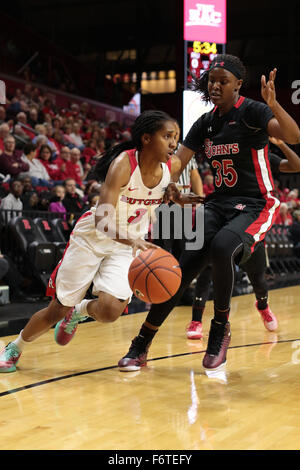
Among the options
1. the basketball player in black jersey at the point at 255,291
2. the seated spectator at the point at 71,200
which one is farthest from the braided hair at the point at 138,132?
the seated spectator at the point at 71,200

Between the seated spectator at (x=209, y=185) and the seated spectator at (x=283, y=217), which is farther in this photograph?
the seated spectator at (x=283, y=217)

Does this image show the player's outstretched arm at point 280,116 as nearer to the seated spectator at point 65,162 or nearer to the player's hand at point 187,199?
the player's hand at point 187,199

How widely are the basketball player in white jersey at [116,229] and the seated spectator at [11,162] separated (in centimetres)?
489

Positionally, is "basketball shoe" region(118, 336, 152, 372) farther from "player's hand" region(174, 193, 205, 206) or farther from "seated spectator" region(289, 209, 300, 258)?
"seated spectator" region(289, 209, 300, 258)

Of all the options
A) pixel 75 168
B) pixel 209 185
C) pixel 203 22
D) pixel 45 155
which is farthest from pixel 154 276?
pixel 203 22

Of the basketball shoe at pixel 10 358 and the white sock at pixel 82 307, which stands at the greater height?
the white sock at pixel 82 307

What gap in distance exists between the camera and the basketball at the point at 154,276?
10.7ft

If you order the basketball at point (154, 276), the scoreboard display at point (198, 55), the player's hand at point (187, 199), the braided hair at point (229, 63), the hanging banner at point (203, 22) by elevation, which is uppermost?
the hanging banner at point (203, 22)

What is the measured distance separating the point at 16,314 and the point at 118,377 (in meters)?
2.75

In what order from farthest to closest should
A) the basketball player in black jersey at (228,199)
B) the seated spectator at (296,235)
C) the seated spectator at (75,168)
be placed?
the seated spectator at (296,235)
the seated spectator at (75,168)
the basketball player in black jersey at (228,199)

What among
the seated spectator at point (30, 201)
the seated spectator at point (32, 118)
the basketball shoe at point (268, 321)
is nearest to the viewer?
the basketball shoe at point (268, 321)

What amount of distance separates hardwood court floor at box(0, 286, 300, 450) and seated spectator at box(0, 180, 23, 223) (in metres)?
2.70

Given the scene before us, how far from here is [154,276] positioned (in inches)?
128

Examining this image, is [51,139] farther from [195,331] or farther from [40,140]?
[195,331]
